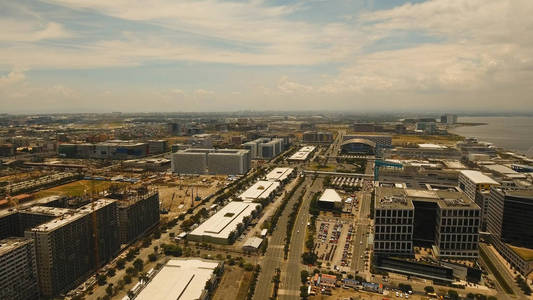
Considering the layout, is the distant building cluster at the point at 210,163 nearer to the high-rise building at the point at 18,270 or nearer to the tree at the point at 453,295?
the high-rise building at the point at 18,270

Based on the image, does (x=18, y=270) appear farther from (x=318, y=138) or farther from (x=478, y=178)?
(x=318, y=138)

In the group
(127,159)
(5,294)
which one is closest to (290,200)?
(5,294)

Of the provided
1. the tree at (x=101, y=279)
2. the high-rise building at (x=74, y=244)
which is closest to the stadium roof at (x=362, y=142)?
the high-rise building at (x=74, y=244)

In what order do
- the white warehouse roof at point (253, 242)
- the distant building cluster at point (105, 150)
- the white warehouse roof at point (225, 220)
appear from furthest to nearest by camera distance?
the distant building cluster at point (105, 150) → the white warehouse roof at point (225, 220) → the white warehouse roof at point (253, 242)

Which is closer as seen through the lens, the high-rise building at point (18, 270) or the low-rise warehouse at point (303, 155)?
the high-rise building at point (18, 270)

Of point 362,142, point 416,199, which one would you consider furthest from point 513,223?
point 362,142

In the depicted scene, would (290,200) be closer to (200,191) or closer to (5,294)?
(200,191)
